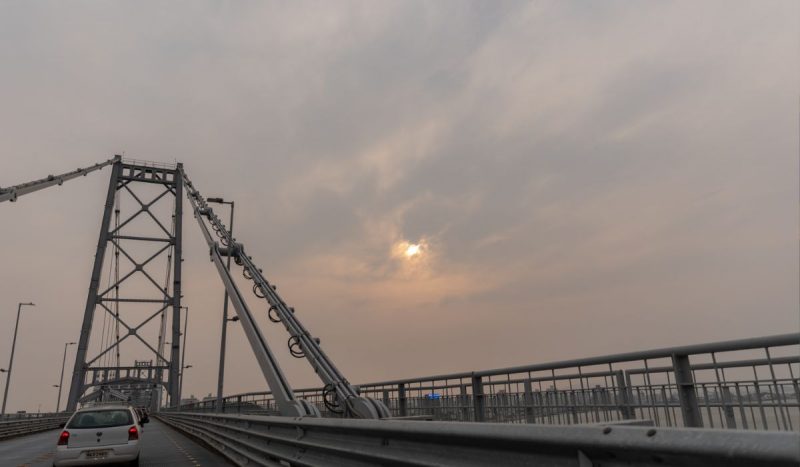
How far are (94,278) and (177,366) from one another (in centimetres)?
1021

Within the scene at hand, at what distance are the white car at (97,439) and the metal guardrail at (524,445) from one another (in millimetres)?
5713

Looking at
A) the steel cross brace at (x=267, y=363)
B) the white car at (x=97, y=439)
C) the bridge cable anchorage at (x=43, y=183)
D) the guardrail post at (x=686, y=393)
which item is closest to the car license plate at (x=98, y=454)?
the white car at (x=97, y=439)

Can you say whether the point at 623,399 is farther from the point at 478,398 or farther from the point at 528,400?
the point at 478,398

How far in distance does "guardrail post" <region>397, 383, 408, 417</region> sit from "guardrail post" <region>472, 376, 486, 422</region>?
8.74ft

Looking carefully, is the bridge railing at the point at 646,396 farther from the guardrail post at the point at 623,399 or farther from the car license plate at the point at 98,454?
the car license plate at the point at 98,454

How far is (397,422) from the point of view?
3977mm

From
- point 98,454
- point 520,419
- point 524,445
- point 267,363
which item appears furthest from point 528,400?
point 98,454

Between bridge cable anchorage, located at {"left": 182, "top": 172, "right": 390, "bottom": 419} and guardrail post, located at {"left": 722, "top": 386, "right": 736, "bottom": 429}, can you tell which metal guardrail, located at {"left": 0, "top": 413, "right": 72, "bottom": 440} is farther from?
guardrail post, located at {"left": 722, "top": 386, "right": 736, "bottom": 429}

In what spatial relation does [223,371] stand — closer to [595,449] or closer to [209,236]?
[209,236]

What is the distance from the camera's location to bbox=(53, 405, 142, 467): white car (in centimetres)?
995

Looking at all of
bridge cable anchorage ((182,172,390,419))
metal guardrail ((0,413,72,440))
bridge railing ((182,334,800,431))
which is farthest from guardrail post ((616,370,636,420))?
metal guardrail ((0,413,72,440))

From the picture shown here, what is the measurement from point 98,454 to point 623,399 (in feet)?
30.8

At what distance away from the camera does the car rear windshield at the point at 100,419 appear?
10461 mm

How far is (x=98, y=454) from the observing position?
1007 centimetres
